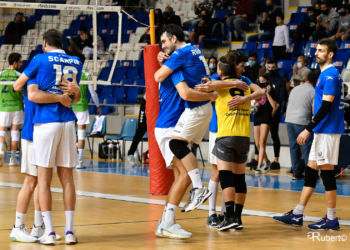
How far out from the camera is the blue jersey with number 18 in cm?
481

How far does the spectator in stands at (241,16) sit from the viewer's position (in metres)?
17.3

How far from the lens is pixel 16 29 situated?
21.6 meters

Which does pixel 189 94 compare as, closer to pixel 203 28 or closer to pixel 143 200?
pixel 143 200

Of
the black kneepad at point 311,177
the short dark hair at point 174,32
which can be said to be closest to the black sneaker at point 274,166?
the black kneepad at point 311,177

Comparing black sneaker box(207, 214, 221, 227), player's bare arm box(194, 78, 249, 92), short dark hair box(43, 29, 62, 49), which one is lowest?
black sneaker box(207, 214, 221, 227)

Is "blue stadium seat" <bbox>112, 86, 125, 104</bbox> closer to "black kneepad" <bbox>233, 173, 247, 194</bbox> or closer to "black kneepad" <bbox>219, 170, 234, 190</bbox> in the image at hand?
"black kneepad" <bbox>233, 173, 247, 194</bbox>

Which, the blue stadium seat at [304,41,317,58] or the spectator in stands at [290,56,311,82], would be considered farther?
the blue stadium seat at [304,41,317,58]

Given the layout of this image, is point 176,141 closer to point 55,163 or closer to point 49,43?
point 55,163

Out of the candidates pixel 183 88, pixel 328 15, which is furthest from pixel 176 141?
pixel 328 15

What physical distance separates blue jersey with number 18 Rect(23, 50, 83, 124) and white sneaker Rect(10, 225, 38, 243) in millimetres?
1004

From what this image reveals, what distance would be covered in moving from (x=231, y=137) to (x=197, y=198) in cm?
85

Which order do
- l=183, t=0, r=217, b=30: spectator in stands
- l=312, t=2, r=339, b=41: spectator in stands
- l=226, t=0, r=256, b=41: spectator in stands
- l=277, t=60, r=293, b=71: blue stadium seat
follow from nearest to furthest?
l=277, t=60, r=293, b=71: blue stadium seat < l=312, t=2, r=339, b=41: spectator in stands < l=226, t=0, r=256, b=41: spectator in stands < l=183, t=0, r=217, b=30: spectator in stands

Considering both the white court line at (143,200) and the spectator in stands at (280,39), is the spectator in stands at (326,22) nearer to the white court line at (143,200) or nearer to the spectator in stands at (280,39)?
the spectator in stands at (280,39)

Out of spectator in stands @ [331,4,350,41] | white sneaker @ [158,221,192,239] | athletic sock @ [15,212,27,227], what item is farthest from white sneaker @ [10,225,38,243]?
spectator in stands @ [331,4,350,41]
